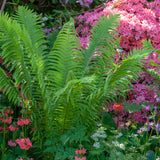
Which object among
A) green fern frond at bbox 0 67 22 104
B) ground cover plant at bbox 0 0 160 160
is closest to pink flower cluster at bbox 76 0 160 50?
ground cover plant at bbox 0 0 160 160

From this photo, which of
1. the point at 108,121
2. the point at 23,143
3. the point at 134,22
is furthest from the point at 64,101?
the point at 134,22

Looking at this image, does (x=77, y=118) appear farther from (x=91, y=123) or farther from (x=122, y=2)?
(x=122, y=2)

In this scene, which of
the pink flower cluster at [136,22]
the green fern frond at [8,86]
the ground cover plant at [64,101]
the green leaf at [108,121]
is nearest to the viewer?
the ground cover plant at [64,101]

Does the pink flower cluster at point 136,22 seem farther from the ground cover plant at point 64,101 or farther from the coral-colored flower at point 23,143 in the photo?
the coral-colored flower at point 23,143

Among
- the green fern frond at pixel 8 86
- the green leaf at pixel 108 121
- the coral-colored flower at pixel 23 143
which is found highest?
the green fern frond at pixel 8 86

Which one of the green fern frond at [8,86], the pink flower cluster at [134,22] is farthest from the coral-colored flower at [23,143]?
the pink flower cluster at [134,22]

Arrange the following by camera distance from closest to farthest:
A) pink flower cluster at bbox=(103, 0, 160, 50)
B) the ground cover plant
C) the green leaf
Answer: the ground cover plant → the green leaf → pink flower cluster at bbox=(103, 0, 160, 50)

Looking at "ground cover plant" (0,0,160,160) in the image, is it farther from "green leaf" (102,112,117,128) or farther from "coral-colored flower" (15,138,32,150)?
"green leaf" (102,112,117,128)

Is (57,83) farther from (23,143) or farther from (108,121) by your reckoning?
(108,121)

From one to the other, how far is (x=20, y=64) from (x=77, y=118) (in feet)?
1.93

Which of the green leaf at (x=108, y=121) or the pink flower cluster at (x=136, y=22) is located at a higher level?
the pink flower cluster at (x=136, y=22)

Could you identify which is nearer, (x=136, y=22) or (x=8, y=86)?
(x=8, y=86)

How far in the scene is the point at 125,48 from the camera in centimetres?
292

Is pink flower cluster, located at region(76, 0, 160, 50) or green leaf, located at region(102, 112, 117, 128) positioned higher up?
pink flower cluster, located at region(76, 0, 160, 50)
